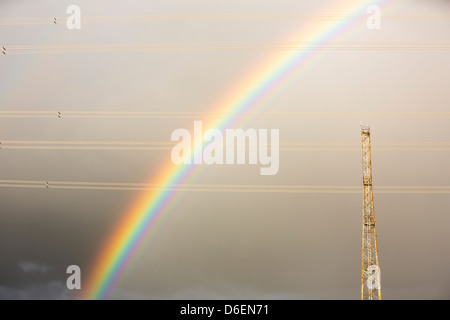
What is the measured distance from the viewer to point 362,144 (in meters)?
24.1

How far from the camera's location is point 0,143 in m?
22.8

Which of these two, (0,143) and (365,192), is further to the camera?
(365,192)
